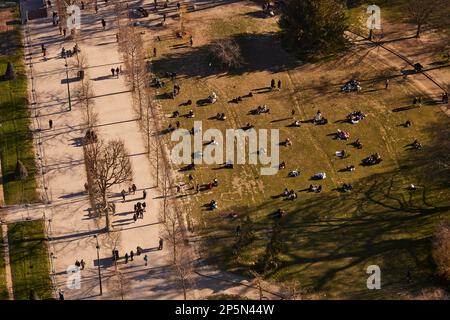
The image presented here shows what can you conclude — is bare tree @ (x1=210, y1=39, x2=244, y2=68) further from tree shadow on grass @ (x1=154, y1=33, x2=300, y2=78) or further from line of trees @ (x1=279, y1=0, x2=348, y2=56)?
line of trees @ (x1=279, y1=0, x2=348, y2=56)

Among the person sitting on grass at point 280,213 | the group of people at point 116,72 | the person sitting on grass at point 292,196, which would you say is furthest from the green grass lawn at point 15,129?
the person sitting on grass at point 292,196

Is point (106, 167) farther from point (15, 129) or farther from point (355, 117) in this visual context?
point (355, 117)

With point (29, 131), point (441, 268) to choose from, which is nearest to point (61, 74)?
point (29, 131)

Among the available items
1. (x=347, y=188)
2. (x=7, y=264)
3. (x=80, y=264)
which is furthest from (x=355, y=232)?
(x=7, y=264)

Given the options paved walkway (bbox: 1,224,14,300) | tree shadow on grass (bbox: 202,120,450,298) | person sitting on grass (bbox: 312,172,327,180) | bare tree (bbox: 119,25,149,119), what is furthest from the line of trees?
paved walkway (bbox: 1,224,14,300)

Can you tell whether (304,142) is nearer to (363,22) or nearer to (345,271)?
(345,271)
